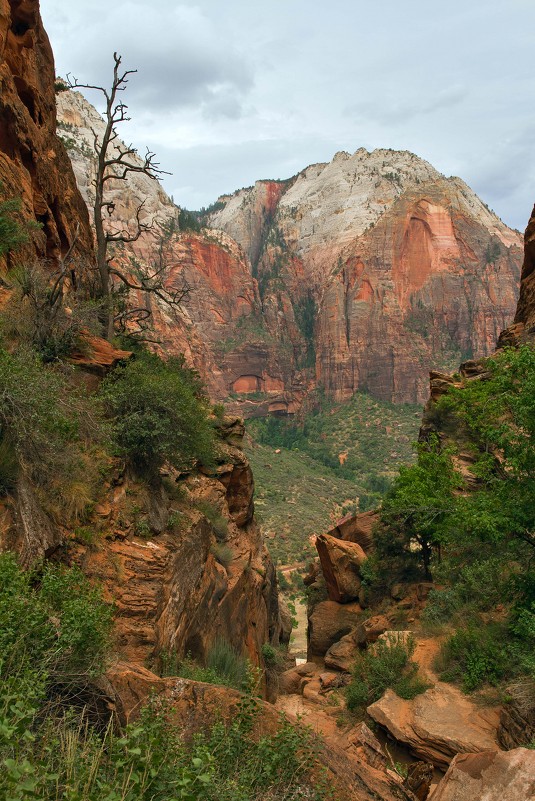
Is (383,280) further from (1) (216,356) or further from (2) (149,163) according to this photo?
(2) (149,163)

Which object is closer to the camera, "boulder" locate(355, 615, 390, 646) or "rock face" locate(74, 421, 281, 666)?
"rock face" locate(74, 421, 281, 666)

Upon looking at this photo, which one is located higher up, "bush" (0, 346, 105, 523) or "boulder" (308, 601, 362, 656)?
"bush" (0, 346, 105, 523)

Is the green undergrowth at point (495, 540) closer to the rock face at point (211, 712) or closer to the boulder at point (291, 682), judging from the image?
the rock face at point (211, 712)

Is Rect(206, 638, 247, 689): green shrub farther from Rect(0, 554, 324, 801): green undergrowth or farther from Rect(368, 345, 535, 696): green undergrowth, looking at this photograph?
Rect(368, 345, 535, 696): green undergrowth

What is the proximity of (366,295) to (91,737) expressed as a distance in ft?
407

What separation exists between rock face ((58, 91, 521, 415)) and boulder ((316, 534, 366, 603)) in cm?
8538

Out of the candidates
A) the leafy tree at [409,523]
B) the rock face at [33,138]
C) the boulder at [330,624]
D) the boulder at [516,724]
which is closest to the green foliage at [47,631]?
the boulder at [516,724]

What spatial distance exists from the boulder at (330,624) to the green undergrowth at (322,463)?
27051 millimetres

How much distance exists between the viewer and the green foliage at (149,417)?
10148 mm

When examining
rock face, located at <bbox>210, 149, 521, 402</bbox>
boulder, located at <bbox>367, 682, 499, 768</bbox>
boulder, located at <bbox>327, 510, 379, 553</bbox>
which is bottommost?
boulder, located at <bbox>327, 510, 379, 553</bbox>

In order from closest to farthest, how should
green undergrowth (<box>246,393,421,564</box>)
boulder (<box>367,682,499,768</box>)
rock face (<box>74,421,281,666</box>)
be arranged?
rock face (<box>74,421,281,666</box>) < boulder (<box>367,682,499,768</box>) < green undergrowth (<box>246,393,421,564</box>)

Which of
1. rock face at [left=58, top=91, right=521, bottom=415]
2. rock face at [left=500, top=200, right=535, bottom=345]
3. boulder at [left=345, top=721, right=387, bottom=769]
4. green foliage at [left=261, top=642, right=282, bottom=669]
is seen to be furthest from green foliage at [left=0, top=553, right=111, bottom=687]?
rock face at [left=58, top=91, right=521, bottom=415]

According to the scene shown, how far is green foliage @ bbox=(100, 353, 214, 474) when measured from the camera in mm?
10148

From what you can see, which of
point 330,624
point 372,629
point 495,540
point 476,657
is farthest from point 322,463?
point 495,540
